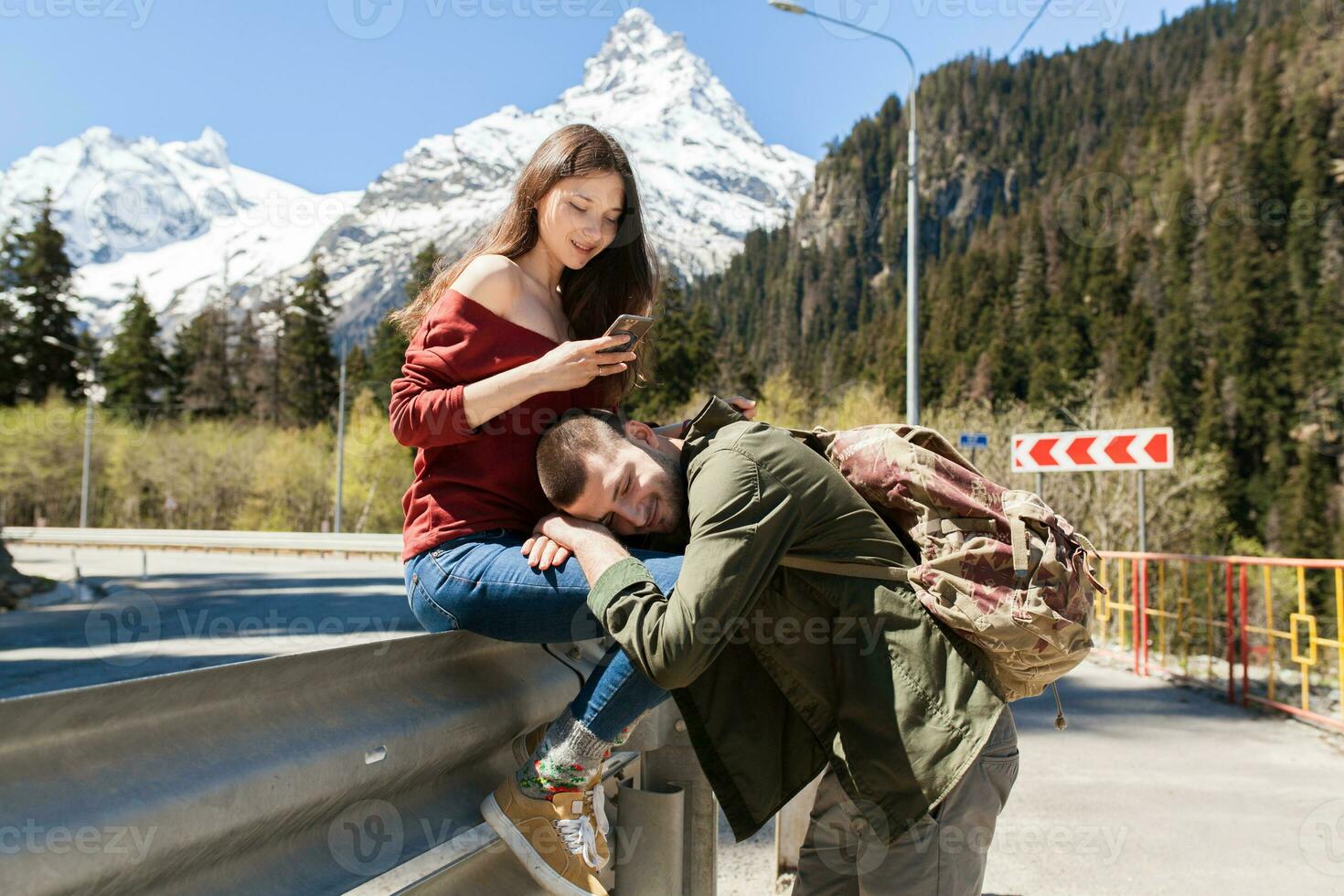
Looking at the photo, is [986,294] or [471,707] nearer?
[471,707]

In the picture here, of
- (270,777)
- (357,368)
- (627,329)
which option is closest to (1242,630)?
(627,329)

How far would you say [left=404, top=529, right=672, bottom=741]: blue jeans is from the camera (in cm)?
197

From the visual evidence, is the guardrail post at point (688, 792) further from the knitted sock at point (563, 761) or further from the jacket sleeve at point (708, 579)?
the jacket sleeve at point (708, 579)

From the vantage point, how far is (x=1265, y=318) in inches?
2854

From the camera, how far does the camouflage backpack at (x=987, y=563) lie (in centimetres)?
187

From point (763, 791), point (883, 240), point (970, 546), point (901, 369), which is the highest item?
point (883, 240)

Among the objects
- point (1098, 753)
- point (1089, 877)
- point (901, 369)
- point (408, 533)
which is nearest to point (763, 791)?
point (408, 533)

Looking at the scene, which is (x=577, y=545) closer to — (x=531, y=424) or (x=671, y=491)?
(x=671, y=491)

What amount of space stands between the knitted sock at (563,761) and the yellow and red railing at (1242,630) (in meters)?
6.71

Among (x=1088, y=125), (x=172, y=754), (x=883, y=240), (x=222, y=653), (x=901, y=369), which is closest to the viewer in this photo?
(x=172, y=754)

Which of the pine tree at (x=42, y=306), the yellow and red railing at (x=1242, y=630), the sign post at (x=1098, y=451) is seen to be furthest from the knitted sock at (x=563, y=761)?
the pine tree at (x=42, y=306)

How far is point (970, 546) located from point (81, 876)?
150 centimetres

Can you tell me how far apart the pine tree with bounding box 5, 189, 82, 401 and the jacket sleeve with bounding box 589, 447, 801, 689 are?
66.3 metres

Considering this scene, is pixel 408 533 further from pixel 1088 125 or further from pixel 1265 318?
pixel 1088 125
